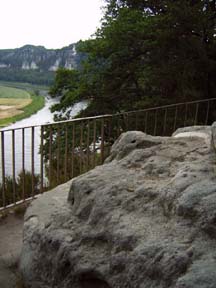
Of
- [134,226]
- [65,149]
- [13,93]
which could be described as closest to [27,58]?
[13,93]

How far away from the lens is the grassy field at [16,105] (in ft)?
110

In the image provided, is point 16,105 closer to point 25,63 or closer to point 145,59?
point 25,63

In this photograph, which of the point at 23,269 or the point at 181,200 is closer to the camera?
the point at 181,200

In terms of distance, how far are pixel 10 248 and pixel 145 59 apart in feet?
28.6

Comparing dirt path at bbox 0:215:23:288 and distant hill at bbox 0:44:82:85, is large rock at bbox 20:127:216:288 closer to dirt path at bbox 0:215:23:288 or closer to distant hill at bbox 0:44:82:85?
dirt path at bbox 0:215:23:288

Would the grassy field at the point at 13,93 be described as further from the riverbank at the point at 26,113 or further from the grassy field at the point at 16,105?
the riverbank at the point at 26,113

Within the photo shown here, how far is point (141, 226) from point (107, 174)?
28.3 inches

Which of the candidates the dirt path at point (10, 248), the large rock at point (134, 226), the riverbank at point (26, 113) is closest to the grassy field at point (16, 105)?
the riverbank at point (26, 113)

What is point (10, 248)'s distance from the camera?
3514 millimetres

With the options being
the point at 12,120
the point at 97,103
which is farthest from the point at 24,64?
the point at 97,103

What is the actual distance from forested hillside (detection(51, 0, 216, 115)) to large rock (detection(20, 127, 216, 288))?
285 inches

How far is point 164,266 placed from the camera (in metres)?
1.97

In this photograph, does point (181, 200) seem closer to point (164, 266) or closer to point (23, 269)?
point (164, 266)

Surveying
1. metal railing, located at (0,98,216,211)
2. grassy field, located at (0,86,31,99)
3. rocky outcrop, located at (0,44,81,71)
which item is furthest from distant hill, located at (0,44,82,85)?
metal railing, located at (0,98,216,211)
